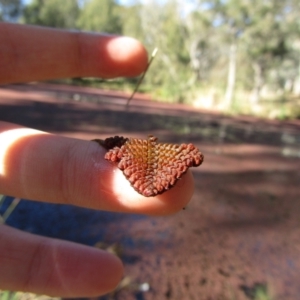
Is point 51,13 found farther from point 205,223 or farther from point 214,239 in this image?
point 214,239

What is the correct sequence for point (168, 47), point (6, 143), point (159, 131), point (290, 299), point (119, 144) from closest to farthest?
point (119, 144), point (6, 143), point (290, 299), point (159, 131), point (168, 47)

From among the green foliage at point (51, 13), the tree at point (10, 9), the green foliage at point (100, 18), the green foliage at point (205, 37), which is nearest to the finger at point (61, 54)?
the green foliage at point (205, 37)

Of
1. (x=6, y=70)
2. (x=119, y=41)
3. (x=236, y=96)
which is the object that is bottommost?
(x=236, y=96)

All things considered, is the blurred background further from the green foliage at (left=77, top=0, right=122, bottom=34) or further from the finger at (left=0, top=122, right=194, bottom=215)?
the green foliage at (left=77, top=0, right=122, bottom=34)

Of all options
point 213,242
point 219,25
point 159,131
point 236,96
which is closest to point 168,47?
point 219,25

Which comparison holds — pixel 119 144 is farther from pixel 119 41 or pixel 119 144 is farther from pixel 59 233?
pixel 59 233

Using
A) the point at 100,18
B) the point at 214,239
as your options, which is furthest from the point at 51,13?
the point at 214,239

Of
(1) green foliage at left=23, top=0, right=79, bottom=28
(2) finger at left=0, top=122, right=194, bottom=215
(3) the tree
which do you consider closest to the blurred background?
(2) finger at left=0, top=122, right=194, bottom=215
